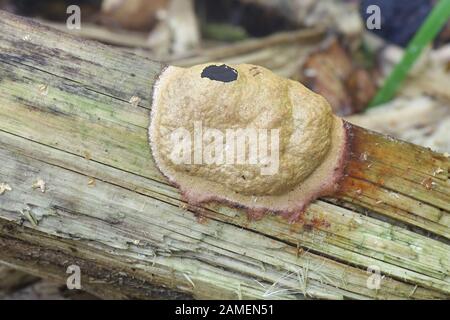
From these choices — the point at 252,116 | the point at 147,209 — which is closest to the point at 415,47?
the point at 252,116

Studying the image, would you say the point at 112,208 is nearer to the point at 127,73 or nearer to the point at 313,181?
the point at 127,73

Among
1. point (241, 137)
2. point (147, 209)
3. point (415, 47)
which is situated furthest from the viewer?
point (415, 47)

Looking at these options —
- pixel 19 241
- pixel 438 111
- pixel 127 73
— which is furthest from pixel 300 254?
pixel 438 111

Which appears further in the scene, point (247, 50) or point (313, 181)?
point (247, 50)

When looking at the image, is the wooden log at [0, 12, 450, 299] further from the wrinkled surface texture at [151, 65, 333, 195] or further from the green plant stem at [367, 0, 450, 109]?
the green plant stem at [367, 0, 450, 109]

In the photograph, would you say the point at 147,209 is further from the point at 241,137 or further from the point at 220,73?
the point at 220,73

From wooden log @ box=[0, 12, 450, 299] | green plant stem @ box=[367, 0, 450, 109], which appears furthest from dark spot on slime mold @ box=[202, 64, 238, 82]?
green plant stem @ box=[367, 0, 450, 109]
